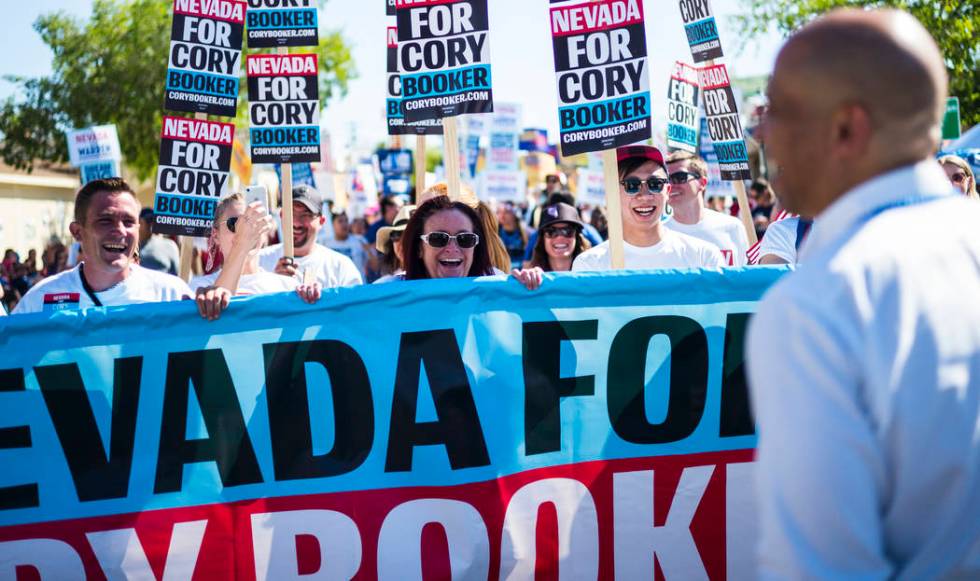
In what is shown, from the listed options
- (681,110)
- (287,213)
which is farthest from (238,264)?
(681,110)

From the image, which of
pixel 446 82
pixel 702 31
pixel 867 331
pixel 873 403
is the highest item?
pixel 702 31

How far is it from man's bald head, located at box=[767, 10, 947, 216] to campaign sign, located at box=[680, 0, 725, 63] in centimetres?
619

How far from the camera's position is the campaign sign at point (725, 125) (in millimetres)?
7957

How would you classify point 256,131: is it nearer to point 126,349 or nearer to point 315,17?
point 315,17

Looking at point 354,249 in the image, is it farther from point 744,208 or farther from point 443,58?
point 443,58

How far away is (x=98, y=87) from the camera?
32469 mm

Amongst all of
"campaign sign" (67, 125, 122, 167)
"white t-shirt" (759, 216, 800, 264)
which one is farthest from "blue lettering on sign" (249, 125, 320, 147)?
"campaign sign" (67, 125, 122, 167)

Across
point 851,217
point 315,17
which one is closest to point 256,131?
point 315,17

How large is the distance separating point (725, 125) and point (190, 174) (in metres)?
3.86

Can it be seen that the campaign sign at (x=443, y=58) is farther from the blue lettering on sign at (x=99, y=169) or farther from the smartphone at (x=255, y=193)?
the blue lettering on sign at (x=99, y=169)

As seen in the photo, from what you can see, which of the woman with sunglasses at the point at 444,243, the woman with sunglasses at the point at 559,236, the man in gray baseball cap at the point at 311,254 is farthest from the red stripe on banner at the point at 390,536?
the man in gray baseball cap at the point at 311,254

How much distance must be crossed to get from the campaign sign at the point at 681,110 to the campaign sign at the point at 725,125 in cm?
103

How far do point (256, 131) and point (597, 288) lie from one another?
3714 mm

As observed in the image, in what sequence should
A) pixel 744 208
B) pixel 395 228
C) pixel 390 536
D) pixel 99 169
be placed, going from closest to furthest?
Result: pixel 390 536
pixel 395 228
pixel 744 208
pixel 99 169
